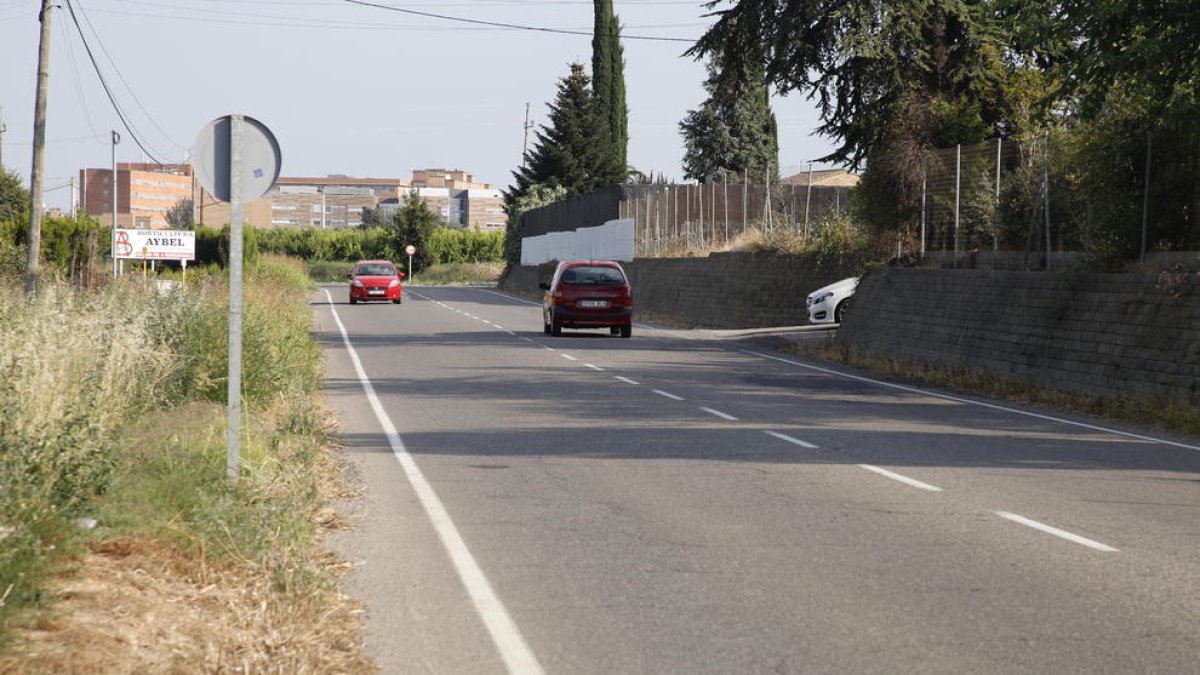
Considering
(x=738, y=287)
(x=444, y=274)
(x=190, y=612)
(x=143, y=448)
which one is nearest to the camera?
(x=190, y=612)

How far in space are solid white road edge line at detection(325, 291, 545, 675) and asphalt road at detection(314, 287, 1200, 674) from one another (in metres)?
0.02

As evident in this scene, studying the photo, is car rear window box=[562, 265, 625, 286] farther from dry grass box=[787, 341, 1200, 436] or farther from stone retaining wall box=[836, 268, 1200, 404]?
stone retaining wall box=[836, 268, 1200, 404]

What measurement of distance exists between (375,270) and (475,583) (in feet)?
164

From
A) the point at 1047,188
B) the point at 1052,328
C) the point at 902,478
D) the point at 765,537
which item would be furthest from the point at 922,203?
the point at 765,537

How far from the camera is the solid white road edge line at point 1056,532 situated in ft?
29.2

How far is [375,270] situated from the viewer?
57.1 meters

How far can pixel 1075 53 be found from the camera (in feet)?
64.8

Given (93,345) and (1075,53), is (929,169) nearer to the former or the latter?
(1075,53)

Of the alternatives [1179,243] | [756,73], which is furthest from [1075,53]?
[756,73]

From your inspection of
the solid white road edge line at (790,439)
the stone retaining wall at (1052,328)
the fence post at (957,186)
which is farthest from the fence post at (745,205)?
the solid white road edge line at (790,439)

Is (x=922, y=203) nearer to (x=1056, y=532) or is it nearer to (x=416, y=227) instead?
(x=1056, y=532)

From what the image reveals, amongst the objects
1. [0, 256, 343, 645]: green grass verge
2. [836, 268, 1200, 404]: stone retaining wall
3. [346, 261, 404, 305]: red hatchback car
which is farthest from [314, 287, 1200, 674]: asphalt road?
[346, 261, 404, 305]: red hatchback car

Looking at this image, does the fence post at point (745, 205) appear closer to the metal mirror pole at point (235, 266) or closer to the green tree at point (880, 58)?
the green tree at point (880, 58)

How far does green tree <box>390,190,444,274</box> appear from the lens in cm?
11100
